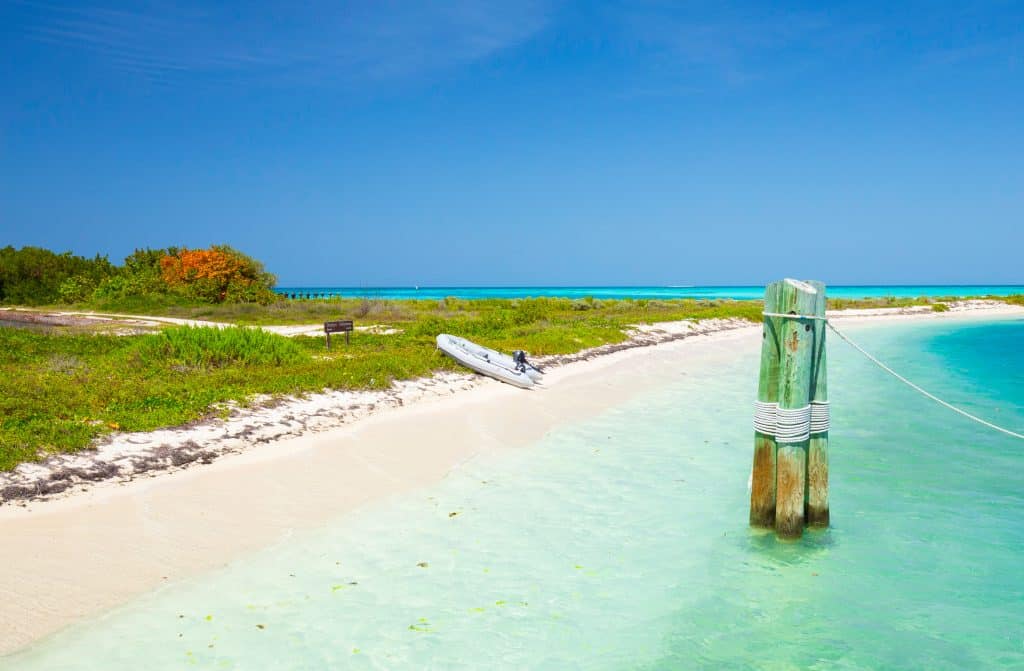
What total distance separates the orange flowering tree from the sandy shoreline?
31515mm

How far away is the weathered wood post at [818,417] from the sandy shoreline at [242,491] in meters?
4.71

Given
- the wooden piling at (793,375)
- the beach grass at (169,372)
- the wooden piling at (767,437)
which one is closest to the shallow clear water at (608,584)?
the wooden piling at (767,437)

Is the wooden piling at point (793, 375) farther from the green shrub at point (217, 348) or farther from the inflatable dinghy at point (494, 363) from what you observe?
the green shrub at point (217, 348)

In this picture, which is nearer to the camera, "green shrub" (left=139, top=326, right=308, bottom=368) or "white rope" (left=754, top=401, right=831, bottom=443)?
"white rope" (left=754, top=401, right=831, bottom=443)

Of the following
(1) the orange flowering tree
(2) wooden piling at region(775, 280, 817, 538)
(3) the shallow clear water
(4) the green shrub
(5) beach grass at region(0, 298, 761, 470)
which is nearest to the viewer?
(3) the shallow clear water

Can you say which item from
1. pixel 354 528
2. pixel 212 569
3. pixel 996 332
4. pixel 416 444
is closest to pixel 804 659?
pixel 354 528

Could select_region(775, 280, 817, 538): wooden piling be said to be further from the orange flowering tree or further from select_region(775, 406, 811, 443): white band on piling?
the orange flowering tree

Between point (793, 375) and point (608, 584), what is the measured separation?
2627 mm

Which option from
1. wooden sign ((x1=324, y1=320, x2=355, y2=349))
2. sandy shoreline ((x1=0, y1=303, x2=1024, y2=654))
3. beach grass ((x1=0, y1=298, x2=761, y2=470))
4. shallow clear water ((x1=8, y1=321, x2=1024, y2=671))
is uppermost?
wooden sign ((x1=324, y1=320, x2=355, y2=349))

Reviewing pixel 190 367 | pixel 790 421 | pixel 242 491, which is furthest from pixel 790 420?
pixel 190 367

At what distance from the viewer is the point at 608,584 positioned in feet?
21.1

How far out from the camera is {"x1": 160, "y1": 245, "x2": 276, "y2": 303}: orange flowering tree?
140 ft

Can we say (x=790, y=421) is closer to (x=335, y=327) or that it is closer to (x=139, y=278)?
(x=335, y=327)

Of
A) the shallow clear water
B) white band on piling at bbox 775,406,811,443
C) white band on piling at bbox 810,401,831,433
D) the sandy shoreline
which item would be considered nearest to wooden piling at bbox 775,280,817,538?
white band on piling at bbox 775,406,811,443
